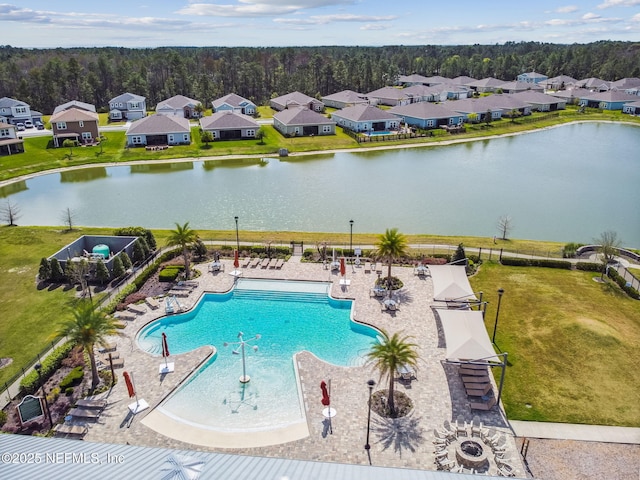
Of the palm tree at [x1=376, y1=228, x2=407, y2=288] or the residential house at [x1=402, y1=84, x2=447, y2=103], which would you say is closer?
the palm tree at [x1=376, y1=228, x2=407, y2=288]

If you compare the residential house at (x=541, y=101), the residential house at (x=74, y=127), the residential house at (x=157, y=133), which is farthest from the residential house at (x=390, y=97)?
the residential house at (x=74, y=127)

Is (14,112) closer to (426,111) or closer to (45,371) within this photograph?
(426,111)

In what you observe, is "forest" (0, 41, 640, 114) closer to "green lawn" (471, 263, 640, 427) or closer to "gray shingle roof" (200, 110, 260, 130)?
"gray shingle roof" (200, 110, 260, 130)

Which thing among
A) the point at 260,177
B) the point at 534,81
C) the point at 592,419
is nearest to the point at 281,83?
the point at 260,177

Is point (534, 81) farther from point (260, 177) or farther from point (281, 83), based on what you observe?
point (260, 177)

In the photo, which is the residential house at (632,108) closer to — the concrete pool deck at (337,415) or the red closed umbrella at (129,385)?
the concrete pool deck at (337,415)

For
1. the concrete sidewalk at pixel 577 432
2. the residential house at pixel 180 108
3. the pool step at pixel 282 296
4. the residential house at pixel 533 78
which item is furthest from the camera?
the residential house at pixel 533 78

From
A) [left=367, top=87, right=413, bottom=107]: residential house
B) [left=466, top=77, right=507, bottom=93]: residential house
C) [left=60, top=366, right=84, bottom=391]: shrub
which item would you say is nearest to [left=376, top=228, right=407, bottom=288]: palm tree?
[left=60, top=366, right=84, bottom=391]: shrub
